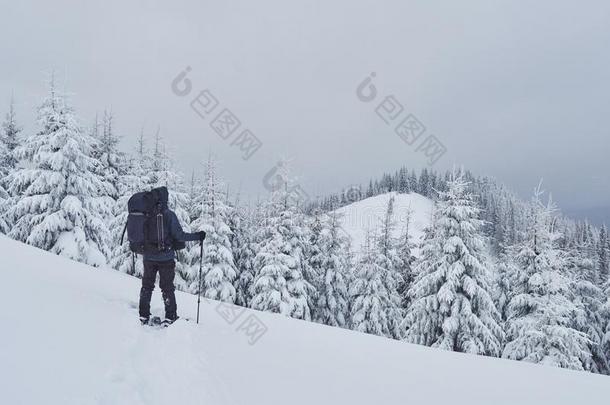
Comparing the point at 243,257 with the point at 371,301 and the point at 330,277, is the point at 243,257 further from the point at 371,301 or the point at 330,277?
the point at 371,301

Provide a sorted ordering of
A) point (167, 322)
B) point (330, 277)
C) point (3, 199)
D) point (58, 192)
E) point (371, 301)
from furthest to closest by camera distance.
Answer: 1. point (330, 277)
2. point (371, 301)
3. point (3, 199)
4. point (58, 192)
5. point (167, 322)

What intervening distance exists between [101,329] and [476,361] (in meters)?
6.77

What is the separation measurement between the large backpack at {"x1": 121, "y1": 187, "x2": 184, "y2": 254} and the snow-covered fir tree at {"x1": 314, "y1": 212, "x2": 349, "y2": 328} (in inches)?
861

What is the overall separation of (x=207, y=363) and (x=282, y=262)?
722 inches

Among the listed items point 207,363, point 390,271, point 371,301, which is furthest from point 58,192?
point 390,271

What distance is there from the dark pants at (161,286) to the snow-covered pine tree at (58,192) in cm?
1257

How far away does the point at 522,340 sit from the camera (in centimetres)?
1931

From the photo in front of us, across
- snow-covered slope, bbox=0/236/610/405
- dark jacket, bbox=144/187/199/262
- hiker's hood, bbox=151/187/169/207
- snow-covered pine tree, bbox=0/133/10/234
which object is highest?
snow-covered pine tree, bbox=0/133/10/234

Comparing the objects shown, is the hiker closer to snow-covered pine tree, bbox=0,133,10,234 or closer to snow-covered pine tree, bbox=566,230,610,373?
snow-covered pine tree, bbox=0,133,10,234

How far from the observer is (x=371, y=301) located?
1064 inches

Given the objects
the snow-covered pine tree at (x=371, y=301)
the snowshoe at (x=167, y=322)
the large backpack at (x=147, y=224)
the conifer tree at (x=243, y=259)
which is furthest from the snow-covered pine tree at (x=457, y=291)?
the large backpack at (x=147, y=224)

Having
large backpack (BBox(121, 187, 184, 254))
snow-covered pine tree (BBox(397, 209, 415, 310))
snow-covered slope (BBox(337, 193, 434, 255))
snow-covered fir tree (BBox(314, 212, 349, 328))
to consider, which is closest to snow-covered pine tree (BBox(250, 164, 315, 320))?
snow-covered fir tree (BBox(314, 212, 349, 328))

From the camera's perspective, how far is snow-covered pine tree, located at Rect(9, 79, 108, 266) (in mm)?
17562

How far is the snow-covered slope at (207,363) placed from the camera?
3732mm
